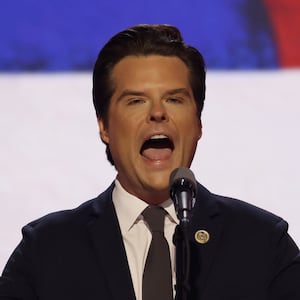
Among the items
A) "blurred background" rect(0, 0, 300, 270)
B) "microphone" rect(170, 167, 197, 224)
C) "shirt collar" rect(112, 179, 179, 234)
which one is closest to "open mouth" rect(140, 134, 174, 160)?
"shirt collar" rect(112, 179, 179, 234)

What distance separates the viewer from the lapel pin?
1859 millimetres

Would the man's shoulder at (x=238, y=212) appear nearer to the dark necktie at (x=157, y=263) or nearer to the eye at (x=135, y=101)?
the dark necktie at (x=157, y=263)

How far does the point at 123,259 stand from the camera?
1861mm

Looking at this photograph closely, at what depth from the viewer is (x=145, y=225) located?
1.92 metres

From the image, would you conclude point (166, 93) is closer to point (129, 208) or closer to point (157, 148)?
point (157, 148)

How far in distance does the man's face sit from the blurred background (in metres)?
0.49

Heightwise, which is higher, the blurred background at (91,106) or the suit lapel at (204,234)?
the blurred background at (91,106)

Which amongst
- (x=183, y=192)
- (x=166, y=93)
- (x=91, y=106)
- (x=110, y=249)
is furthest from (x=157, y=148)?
(x=91, y=106)

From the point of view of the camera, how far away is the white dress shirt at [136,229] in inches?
73.7

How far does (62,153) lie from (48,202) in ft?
0.50

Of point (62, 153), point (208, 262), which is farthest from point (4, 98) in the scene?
point (208, 262)

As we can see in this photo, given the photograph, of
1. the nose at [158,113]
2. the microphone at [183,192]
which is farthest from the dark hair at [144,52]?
the microphone at [183,192]

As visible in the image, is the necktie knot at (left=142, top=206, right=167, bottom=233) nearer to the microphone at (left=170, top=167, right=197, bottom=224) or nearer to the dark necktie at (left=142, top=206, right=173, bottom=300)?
the dark necktie at (left=142, top=206, right=173, bottom=300)

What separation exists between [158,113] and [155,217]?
0.73 ft
